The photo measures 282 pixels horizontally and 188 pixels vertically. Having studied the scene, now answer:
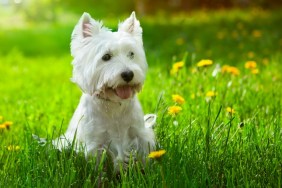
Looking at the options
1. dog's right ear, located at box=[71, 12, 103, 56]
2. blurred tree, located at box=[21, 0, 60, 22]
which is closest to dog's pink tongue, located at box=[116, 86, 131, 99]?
dog's right ear, located at box=[71, 12, 103, 56]

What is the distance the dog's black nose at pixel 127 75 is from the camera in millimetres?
3287

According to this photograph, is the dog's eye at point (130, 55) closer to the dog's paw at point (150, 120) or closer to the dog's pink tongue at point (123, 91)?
the dog's pink tongue at point (123, 91)

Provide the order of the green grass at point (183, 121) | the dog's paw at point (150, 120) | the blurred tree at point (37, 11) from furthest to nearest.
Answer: the blurred tree at point (37, 11) < the dog's paw at point (150, 120) < the green grass at point (183, 121)

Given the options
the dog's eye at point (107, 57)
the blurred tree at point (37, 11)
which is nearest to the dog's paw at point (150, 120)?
the dog's eye at point (107, 57)

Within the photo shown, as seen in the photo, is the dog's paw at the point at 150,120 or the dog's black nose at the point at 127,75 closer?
the dog's black nose at the point at 127,75

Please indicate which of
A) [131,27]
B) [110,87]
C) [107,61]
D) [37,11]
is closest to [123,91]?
[110,87]

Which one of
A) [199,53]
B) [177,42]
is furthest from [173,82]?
[177,42]

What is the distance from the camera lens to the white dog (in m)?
3.37

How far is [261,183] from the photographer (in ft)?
10.5

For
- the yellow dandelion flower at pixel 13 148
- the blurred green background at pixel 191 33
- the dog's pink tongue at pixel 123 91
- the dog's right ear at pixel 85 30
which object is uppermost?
the blurred green background at pixel 191 33

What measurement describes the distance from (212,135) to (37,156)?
108 centimetres

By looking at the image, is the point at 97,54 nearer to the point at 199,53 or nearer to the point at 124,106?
the point at 124,106

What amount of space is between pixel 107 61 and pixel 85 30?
0.96 ft

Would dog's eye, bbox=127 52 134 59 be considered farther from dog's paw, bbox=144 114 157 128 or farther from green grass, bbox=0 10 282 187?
dog's paw, bbox=144 114 157 128
